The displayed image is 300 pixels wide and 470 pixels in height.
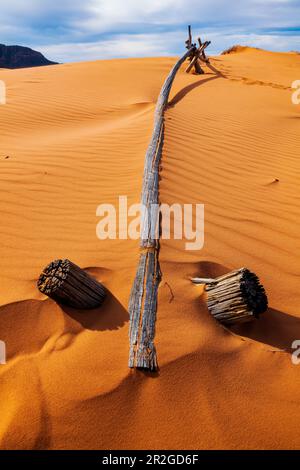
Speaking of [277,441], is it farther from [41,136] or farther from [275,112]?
[275,112]

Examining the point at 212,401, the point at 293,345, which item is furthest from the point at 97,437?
the point at 293,345

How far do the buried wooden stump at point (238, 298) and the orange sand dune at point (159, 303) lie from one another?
0.10m

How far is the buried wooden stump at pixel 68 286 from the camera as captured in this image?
2.11m

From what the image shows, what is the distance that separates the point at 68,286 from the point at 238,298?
3.40ft

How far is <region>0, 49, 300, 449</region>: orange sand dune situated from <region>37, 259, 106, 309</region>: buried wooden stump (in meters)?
0.09

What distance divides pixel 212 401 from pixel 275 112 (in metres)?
7.27

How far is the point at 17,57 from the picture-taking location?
59.5m

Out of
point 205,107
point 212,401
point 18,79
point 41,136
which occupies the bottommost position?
point 212,401

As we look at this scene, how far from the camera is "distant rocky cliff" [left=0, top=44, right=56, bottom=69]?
57978 mm

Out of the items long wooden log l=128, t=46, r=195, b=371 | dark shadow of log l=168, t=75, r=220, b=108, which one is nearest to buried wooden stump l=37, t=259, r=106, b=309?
long wooden log l=128, t=46, r=195, b=371

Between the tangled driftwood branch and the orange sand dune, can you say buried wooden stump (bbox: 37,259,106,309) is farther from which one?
the tangled driftwood branch

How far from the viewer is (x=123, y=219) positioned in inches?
126

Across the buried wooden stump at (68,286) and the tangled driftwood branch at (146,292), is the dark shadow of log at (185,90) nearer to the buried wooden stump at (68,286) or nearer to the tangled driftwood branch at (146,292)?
the tangled driftwood branch at (146,292)

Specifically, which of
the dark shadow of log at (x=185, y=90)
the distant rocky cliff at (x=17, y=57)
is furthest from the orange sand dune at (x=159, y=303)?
the distant rocky cliff at (x=17, y=57)
